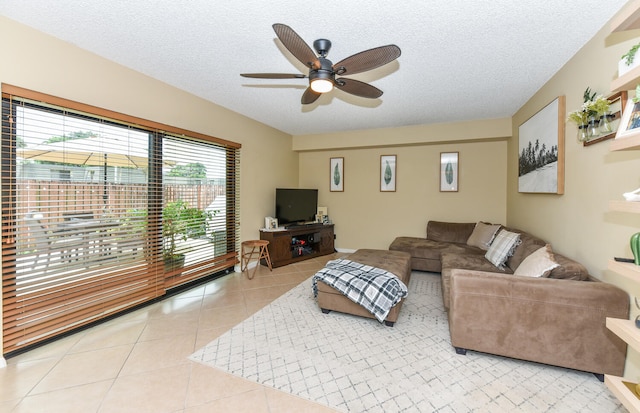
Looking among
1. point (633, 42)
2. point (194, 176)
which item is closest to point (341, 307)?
point (194, 176)

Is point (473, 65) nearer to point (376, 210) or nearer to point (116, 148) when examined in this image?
point (376, 210)

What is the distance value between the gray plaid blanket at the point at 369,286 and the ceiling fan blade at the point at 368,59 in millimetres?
1933

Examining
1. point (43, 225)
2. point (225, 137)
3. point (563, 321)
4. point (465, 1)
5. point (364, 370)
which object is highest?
point (465, 1)

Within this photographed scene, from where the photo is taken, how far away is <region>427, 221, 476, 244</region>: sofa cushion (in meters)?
4.62

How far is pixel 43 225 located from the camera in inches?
86.0

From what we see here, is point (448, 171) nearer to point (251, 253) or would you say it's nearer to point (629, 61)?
point (629, 61)

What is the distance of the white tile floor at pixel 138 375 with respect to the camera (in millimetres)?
1621

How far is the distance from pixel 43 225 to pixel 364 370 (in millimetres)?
2839

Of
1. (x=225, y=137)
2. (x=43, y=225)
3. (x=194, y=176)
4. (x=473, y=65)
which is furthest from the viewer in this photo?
(x=225, y=137)

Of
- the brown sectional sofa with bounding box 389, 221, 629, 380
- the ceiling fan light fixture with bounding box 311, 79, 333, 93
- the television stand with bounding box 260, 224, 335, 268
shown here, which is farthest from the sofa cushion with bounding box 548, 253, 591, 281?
the television stand with bounding box 260, 224, 335, 268

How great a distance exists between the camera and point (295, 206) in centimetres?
523

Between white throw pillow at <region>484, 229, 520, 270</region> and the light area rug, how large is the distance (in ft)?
3.52

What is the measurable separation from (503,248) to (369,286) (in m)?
1.86

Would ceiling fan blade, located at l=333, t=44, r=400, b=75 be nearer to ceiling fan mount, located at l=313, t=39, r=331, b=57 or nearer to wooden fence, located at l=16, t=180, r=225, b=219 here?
ceiling fan mount, located at l=313, t=39, r=331, b=57
